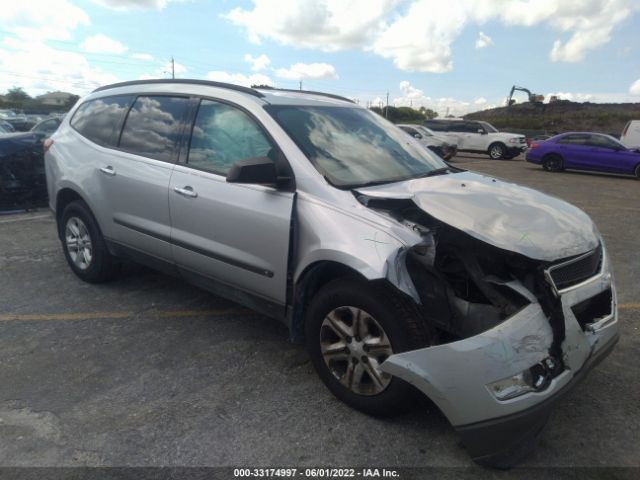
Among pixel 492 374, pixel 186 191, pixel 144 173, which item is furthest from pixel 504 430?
pixel 144 173

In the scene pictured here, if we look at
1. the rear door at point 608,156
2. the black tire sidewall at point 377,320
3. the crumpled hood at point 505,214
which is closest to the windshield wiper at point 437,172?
the crumpled hood at point 505,214

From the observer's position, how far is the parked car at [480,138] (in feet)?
73.2

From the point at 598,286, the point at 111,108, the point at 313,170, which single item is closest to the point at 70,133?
the point at 111,108

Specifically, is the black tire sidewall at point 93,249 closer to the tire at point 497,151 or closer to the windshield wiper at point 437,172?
the windshield wiper at point 437,172

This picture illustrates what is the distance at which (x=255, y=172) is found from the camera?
2.94 m

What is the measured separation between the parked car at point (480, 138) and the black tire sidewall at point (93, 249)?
20.6 m

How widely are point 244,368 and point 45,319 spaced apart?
1887 mm

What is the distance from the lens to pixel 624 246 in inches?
256

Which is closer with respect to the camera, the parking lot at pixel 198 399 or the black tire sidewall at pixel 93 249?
the parking lot at pixel 198 399

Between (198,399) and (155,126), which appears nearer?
(198,399)

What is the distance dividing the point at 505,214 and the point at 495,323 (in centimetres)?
60

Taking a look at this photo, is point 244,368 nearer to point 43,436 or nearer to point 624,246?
point 43,436

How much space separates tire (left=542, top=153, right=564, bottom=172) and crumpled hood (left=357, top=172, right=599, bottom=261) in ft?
52.0

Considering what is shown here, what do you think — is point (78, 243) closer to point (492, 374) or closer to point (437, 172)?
point (437, 172)
